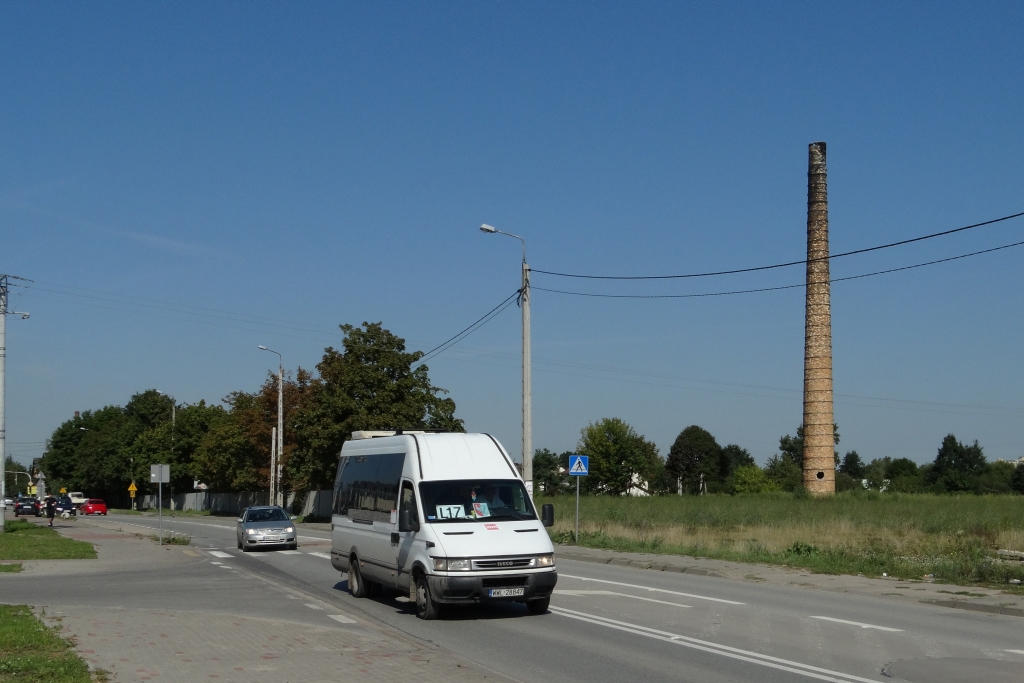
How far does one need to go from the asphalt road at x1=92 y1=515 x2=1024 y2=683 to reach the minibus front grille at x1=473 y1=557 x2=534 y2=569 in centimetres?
75

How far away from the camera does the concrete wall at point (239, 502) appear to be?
60.8 meters

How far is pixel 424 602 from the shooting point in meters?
13.6

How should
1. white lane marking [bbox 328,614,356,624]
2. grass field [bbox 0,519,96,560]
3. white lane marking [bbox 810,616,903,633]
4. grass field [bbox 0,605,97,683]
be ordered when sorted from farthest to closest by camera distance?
grass field [bbox 0,519,96,560] → white lane marking [bbox 328,614,356,624] → white lane marking [bbox 810,616,903,633] → grass field [bbox 0,605,97,683]

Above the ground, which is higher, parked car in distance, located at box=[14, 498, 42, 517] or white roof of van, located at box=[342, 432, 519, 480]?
white roof of van, located at box=[342, 432, 519, 480]

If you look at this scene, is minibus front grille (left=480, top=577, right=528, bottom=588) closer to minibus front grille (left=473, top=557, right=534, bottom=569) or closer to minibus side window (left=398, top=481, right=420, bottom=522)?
minibus front grille (left=473, top=557, right=534, bottom=569)

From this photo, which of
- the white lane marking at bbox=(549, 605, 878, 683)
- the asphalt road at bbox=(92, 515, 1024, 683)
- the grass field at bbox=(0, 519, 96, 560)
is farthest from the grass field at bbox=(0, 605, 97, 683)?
the grass field at bbox=(0, 519, 96, 560)

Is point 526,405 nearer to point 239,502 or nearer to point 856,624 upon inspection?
point 856,624

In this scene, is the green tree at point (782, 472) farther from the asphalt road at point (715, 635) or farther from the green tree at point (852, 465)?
the asphalt road at point (715, 635)

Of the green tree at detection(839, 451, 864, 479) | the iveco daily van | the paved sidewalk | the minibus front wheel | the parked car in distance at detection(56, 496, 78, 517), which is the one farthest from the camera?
the green tree at detection(839, 451, 864, 479)

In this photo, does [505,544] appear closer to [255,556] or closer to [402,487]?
[402,487]

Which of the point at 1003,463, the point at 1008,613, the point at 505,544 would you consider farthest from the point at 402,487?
the point at 1003,463

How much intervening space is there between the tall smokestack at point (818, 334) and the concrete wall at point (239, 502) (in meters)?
28.1

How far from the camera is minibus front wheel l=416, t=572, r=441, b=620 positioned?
43.8 feet

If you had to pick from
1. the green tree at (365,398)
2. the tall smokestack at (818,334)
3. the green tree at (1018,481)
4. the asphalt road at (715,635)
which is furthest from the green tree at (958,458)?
the asphalt road at (715,635)
